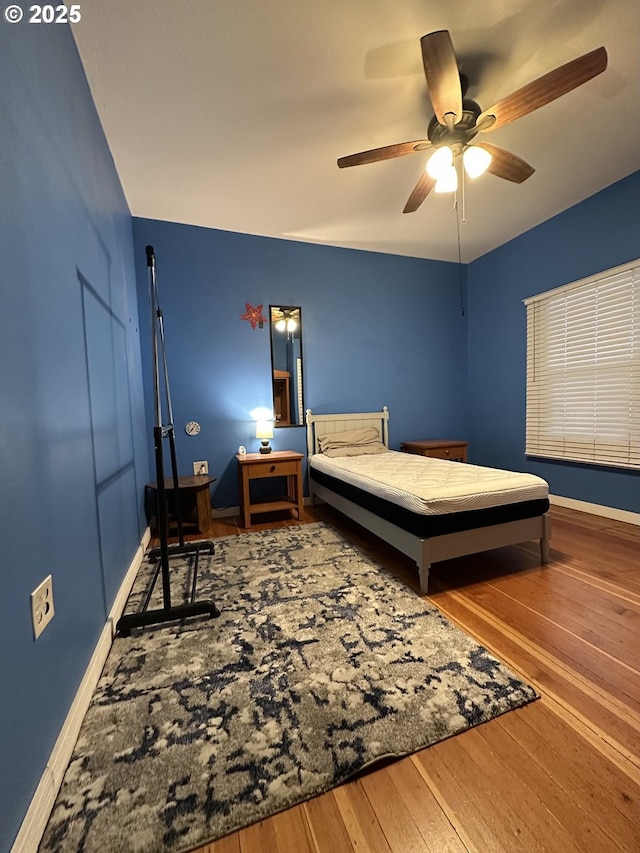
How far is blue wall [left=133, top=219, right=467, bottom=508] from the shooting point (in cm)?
331

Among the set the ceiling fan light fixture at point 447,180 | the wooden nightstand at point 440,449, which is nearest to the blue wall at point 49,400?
the ceiling fan light fixture at point 447,180

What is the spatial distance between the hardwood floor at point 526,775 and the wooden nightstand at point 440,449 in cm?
219

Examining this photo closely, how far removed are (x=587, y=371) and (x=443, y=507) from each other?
7.73 feet

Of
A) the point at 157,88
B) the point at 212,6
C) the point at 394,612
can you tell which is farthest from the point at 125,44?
the point at 394,612

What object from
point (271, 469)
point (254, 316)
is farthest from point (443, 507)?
point (254, 316)

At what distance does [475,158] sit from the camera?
1.84m

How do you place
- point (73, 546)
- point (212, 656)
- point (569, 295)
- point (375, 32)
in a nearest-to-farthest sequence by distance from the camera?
1. point (73, 546)
2. point (212, 656)
3. point (375, 32)
4. point (569, 295)

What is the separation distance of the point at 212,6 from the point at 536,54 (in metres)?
1.53

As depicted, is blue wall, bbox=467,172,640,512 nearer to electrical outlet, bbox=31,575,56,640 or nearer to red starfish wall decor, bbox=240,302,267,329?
red starfish wall decor, bbox=240,302,267,329

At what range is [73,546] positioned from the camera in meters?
1.21

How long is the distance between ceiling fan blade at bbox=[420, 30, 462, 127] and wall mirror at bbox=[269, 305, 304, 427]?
85.9 inches

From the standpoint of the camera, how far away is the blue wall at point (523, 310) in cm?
283

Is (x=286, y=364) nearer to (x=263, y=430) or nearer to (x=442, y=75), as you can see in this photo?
(x=263, y=430)

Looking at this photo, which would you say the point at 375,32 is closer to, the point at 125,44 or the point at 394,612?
the point at 125,44
